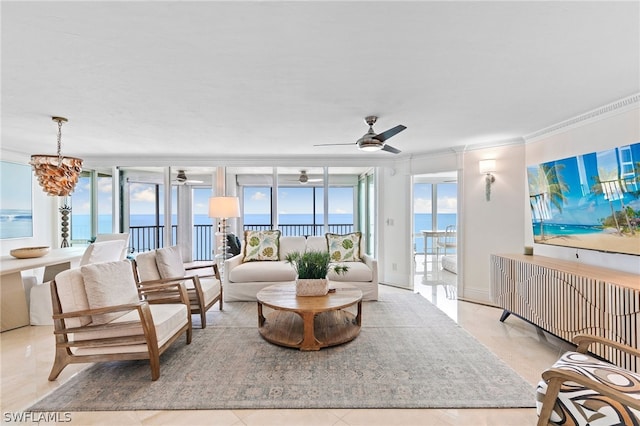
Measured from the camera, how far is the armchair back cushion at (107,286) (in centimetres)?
223

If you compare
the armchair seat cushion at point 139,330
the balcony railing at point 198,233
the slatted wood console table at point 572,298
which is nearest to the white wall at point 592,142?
the slatted wood console table at point 572,298

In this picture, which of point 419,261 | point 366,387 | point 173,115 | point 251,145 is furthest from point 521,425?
point 419,261

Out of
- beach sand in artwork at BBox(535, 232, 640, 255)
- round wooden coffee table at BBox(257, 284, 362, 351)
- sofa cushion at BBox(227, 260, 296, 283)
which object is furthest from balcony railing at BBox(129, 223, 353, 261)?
beach sand in artwork at BBox(535, 232, 640, 255)

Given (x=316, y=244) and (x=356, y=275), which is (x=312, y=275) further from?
(x=316, y=244)

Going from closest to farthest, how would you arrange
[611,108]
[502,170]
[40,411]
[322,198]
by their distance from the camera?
[40,411] < [611,108] < [502,170] < [322,198]

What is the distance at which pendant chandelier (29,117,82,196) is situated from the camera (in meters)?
2.68

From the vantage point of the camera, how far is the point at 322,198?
6008 millimetres

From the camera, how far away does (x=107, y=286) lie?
2.30 metres

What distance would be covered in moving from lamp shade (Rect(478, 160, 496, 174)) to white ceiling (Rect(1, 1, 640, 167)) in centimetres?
63

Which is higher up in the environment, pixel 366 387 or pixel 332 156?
pixel 332 156

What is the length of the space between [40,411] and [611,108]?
205 inches

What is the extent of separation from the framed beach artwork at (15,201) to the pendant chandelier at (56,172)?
8.81 ft

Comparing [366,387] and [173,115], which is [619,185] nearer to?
[366,387]

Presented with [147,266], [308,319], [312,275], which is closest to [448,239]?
[312,275]
